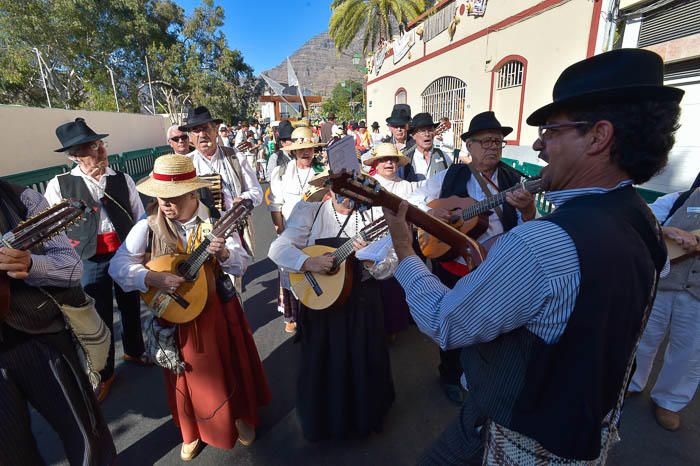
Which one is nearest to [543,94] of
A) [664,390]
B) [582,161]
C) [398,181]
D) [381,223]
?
[398,181]

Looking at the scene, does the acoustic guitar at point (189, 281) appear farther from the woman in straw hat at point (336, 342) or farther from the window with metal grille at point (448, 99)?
the window with metal grille at point (448, 99)

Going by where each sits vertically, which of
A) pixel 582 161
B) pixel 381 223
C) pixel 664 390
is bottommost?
pixel 664 390

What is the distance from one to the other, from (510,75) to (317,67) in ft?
602

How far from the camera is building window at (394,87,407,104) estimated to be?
17.7 metres

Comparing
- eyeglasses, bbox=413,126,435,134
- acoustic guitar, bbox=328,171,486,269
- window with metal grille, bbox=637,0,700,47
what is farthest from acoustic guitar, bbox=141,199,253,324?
window with metal grille, bbox=637,0,700,47

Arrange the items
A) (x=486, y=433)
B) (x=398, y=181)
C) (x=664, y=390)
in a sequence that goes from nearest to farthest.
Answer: (x=486, y=433) < (x=664, y=390) < (x=398, y=181)

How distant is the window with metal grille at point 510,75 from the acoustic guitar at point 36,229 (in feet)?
34.7

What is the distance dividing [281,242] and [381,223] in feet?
2.36

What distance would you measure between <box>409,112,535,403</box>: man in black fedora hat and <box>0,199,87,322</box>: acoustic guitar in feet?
7.74

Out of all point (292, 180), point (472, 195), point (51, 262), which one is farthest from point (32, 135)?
point (472, 195)

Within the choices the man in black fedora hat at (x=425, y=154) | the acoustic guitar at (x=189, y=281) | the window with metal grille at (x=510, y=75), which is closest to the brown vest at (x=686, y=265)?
the man in black fedora hat at (x=425, y=154)

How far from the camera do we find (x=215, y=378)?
7.51 ft

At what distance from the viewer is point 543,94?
871cm

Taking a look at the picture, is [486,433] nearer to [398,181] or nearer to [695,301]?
[695,301]
